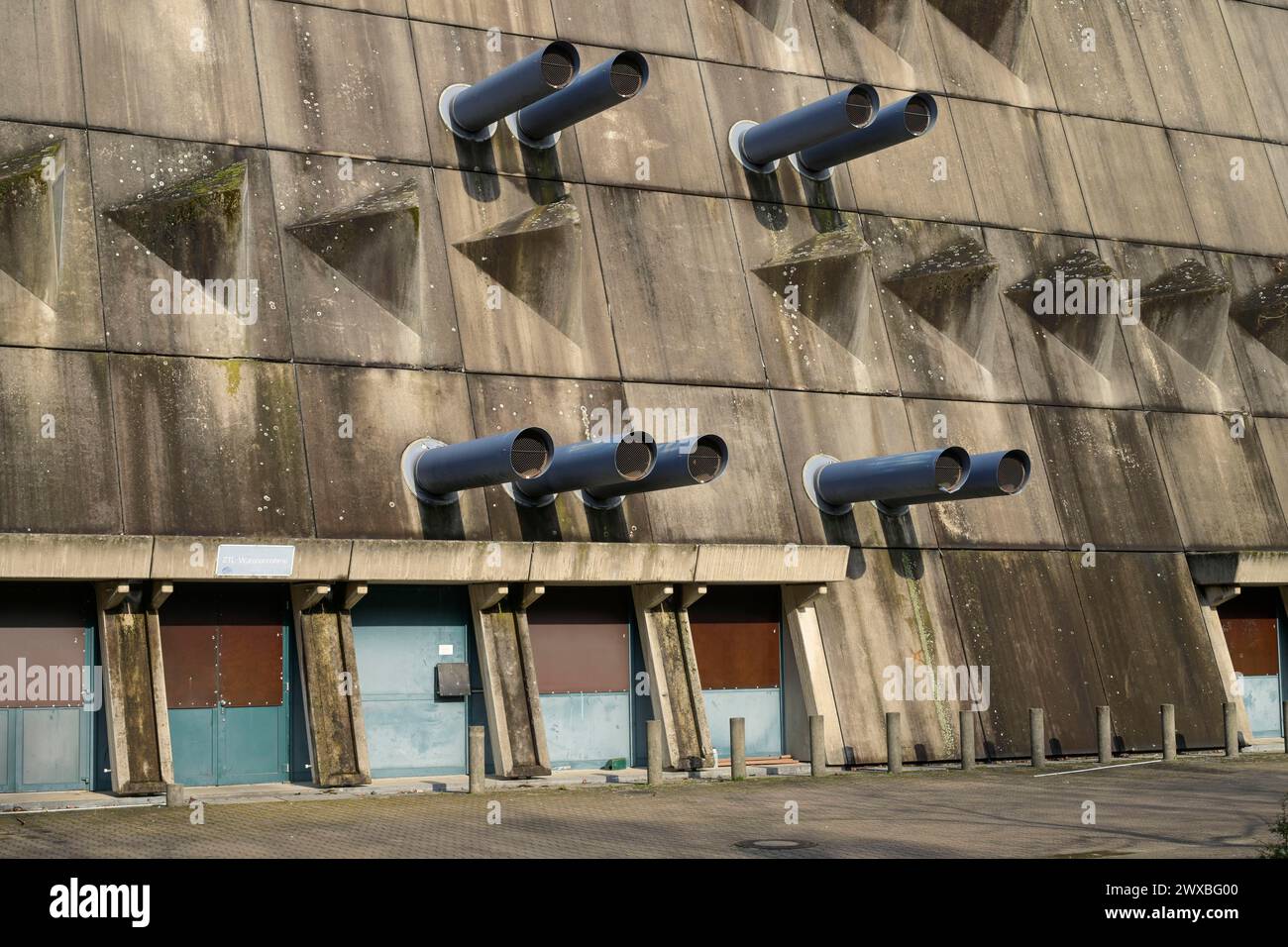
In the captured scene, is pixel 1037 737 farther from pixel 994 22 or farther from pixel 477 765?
pixel 994 22

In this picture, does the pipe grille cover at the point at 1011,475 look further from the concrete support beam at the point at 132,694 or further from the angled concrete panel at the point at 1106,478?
the concrete support beam at the point at 132,694

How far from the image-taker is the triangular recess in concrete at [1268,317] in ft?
111

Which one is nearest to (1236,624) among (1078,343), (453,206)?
(1078,343)

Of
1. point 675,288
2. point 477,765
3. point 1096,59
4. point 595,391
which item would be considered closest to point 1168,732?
point 675,288

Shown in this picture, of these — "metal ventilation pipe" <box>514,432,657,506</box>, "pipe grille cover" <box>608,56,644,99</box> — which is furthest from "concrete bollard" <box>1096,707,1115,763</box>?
"pipe grille cover" <box>608,56,644,99</box>

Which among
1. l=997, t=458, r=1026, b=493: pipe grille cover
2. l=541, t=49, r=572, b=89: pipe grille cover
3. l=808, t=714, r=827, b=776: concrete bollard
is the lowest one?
l=808, t=714, r=827, b=776: concrete bollard

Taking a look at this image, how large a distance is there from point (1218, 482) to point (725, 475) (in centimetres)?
1138

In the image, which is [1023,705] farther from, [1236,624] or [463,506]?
[463,506]

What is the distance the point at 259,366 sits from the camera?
23375mm

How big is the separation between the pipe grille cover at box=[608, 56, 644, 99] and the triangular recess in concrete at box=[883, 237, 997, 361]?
23.7ft

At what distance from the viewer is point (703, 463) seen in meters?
22.4

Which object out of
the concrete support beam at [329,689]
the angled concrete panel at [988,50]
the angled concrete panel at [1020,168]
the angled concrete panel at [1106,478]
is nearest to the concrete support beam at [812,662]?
the angled concrete panel at [1106,478]

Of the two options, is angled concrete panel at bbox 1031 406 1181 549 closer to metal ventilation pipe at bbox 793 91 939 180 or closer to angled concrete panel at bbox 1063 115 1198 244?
angled concrete panel at bbox 1063 115 1198 244

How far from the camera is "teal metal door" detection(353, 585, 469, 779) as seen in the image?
78.1ft
